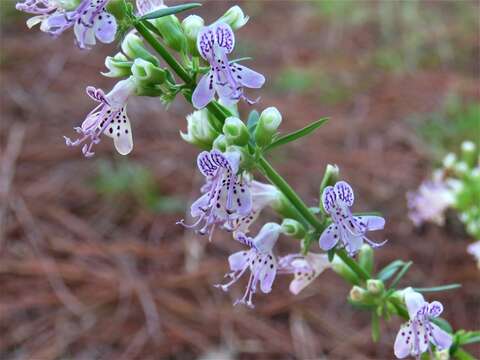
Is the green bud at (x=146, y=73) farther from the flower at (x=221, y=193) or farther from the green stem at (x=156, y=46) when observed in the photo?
the flower at (x=221, y=193)

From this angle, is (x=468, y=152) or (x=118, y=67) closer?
(x=118, y=67)

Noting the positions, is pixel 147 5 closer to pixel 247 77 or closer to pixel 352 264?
pixel 247 77

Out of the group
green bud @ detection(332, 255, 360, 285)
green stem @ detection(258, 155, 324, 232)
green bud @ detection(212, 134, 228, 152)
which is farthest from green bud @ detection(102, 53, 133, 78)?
green bud @ detection(332, 255, 360, 285)

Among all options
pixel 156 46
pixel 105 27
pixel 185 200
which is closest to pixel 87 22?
pixel 105 27

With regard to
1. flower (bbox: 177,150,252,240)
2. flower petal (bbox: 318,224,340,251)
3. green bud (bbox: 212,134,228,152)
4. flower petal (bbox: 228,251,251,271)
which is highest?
green bud (bbox: 212,134,228,152)

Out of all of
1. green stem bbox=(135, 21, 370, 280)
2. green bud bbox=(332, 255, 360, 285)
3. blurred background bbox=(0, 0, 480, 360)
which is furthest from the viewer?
blurred background bbox=(0, 0, 480, 360)

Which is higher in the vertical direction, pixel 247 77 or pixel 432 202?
pixel 247 77

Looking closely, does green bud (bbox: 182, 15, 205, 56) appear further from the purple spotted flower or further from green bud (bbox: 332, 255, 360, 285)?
green bud (bbox: 332, 255, 360, 285)

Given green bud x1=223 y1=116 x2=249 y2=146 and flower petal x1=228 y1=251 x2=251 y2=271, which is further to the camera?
flower petal x1=228 y1=251 x2=251 y2=271
